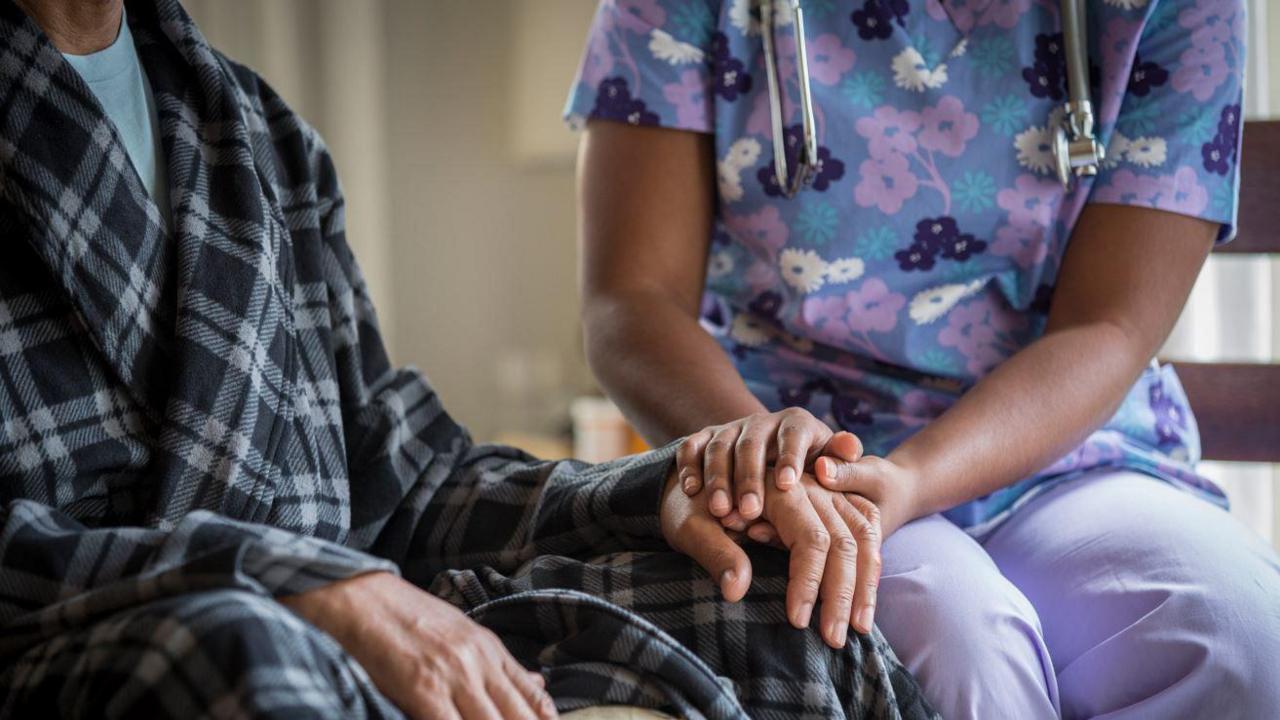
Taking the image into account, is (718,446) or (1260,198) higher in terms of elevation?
(1260,198)

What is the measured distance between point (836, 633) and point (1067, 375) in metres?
0.37

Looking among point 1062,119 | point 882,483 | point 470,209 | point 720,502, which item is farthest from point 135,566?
point 470,209

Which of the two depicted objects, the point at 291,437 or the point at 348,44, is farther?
the point at 348,44

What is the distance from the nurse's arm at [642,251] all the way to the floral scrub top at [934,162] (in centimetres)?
3

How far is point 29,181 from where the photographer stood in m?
0.75

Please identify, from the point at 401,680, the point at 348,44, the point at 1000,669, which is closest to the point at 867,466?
the point at 1000,669

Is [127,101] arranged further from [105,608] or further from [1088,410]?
[1088,410]

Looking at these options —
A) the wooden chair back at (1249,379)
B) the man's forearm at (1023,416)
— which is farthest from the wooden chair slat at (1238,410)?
the man's forearm at (1023,416)

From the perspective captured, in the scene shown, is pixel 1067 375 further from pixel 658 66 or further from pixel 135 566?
pixel 135 566

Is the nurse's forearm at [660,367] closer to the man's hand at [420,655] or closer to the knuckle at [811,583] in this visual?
the knuckle at [811,583]

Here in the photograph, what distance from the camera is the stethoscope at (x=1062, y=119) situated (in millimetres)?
1022

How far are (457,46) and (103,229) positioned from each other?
8.65 feet

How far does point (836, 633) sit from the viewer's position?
75 centimetres

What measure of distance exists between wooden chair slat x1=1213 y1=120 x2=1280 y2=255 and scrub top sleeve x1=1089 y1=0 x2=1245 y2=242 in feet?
1.03
